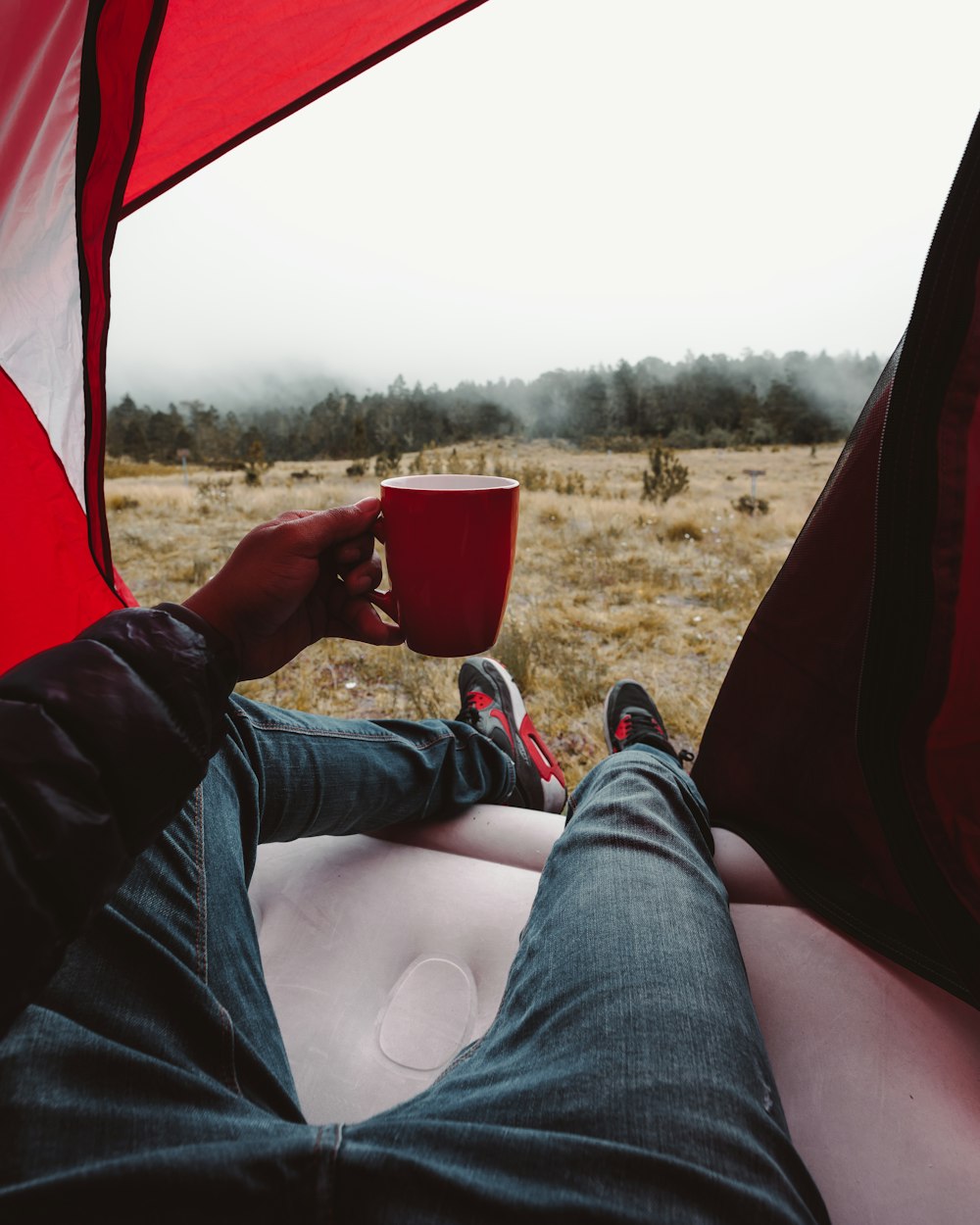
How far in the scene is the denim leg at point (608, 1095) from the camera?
349 mm

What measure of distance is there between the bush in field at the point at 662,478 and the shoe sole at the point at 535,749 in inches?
79.8

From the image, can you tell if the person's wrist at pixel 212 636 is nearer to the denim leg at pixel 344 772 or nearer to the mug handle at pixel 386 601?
the mug handle at pixel 386 601

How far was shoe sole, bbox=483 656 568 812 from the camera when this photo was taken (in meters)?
1.04

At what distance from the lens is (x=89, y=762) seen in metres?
0.37

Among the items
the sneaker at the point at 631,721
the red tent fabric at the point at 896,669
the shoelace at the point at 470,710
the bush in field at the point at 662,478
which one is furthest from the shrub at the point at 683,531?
the red tent fabric at the point at 896,669

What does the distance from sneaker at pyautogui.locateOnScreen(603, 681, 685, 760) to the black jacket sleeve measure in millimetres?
678

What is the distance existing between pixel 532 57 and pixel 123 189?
0.76m

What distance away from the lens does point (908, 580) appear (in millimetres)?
528

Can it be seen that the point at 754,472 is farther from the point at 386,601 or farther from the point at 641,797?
the point at 386,601

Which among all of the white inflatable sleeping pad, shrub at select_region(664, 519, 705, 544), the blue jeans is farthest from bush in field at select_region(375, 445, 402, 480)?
the blue jeans

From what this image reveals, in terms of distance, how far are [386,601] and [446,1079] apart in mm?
363

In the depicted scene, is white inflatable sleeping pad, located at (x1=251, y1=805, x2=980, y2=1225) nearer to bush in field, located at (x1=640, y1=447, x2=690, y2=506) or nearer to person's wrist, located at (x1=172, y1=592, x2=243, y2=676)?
person's wrist, located at (x1=172, y1=592, x2=243, y2=676)

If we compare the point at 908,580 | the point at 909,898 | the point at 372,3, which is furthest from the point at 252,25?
the point at 909,898

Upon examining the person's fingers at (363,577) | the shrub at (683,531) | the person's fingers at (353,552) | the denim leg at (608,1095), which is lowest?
the denim leg at (608,1095)
